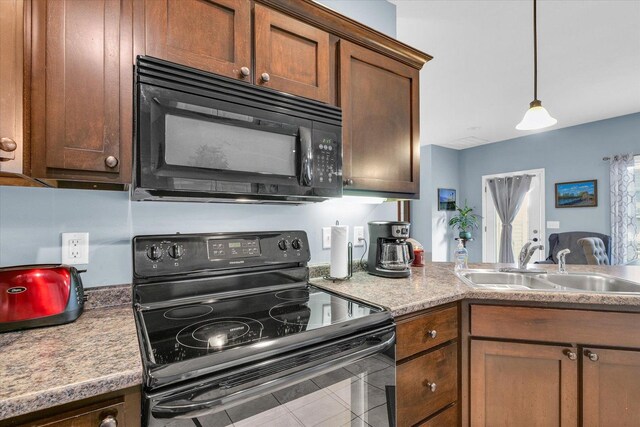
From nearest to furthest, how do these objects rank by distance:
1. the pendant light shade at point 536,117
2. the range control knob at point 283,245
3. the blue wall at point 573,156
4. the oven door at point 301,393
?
1. the oven door at point 301,393
2. the range control knob at point 283,245
3. the pendant light shade at point 536,117
4. the blue wall at point 573,156

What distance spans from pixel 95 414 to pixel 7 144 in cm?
69

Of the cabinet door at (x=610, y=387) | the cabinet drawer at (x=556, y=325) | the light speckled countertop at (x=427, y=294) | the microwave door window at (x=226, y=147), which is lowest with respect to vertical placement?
the cabinet door at (x=610, y=387)

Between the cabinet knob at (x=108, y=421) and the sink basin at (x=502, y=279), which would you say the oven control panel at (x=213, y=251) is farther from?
the sink basin at (x=502, y=279)

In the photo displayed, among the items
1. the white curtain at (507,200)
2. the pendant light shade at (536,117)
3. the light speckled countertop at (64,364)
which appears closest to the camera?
the light speckled countertop at (64,364)

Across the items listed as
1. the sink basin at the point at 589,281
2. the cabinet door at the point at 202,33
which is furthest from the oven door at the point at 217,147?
the sink basin at the point at 589,281

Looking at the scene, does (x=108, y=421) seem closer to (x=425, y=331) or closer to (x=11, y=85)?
(x=11, y=85)

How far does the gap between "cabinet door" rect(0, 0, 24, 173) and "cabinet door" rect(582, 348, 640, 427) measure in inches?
82.2

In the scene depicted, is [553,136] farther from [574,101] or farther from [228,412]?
[228,412]

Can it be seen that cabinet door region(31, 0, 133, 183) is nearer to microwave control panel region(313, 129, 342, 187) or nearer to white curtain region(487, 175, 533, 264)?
microwave control panel region(313, 129, 342, 187)

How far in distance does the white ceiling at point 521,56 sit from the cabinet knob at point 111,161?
2111 millimetres

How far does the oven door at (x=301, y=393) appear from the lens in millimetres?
688

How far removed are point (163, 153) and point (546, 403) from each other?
1808 millimetres

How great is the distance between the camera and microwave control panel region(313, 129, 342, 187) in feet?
4.26

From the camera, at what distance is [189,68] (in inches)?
40.8
